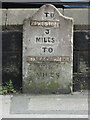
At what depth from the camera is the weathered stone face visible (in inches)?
290

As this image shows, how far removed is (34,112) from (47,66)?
1.52 meters

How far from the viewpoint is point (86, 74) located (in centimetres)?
782

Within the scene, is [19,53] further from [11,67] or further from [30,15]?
[30,15]

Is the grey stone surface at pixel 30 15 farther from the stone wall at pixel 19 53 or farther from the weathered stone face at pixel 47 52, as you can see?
the weathered stone face at pixel 47 52

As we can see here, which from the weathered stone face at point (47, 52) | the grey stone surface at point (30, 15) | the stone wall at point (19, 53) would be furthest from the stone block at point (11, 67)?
the grey stone surface at point (30, 15)

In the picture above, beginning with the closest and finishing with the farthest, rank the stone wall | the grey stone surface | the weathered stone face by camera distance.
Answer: the weathered stone face → the stone wall → the grey stone surface

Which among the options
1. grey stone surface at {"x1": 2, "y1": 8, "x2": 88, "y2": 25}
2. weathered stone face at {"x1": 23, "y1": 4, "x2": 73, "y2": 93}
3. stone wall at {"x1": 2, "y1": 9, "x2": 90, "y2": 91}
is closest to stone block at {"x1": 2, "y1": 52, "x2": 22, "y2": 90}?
stone wall at {"x1": 2, "y1": 9, "x2": 90, "y2": 91}

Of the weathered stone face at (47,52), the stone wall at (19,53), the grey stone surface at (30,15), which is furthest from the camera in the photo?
the grey stone surface at (30,15)

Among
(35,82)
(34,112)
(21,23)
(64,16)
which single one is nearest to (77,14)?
(64,16)

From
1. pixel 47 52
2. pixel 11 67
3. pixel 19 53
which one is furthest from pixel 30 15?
pixel 11 67

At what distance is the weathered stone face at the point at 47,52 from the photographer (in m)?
7.36

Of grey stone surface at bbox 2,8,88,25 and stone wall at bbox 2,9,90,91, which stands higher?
grey stone surface at bbox 2,8,88,25

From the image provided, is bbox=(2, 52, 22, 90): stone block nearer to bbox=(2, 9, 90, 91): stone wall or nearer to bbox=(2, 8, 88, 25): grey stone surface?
bbox=(2, 9, 90, 91): stone wall

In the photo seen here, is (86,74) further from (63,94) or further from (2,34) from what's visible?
(2,34)
